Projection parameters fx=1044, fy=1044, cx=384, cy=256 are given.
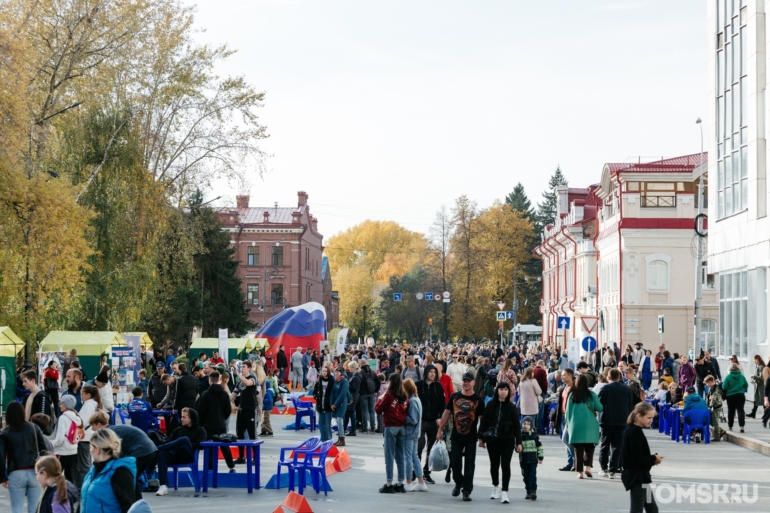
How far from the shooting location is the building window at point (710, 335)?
1757 inches

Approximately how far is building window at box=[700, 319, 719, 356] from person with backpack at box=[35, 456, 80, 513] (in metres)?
37.8

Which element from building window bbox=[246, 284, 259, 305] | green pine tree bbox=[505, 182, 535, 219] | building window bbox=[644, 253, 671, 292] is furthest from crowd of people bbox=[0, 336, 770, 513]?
green pine tree bbox=[505, 182, 535, 219]

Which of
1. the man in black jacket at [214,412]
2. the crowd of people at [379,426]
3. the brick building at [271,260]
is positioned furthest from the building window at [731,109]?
the brick building at [271,260]

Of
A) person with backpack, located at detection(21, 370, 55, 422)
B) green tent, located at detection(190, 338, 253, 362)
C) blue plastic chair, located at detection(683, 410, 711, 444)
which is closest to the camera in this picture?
person with backpack, located at detection(21, 370, 55, 422)

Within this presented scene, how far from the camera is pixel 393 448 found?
15148mm

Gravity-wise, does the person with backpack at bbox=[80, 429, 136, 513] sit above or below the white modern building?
below

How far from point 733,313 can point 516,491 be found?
23427 millimetres

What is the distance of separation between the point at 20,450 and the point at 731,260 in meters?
30.2

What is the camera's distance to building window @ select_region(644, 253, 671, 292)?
52.0m

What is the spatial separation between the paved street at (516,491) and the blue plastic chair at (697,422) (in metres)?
1.76

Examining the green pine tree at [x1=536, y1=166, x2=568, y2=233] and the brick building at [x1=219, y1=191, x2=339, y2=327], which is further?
the green pine tree at [x1=536, y1=166, x2=568, y2=233]

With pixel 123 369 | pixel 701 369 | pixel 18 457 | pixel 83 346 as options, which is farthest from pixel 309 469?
pixel 701 369

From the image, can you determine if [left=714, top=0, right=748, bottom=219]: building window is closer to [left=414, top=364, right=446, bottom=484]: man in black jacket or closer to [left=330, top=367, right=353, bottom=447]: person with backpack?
[left=330, top=367, right=353, bottom=447]: person with backpack

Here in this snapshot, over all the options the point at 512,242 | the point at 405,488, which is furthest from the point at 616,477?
the point at 512,242
